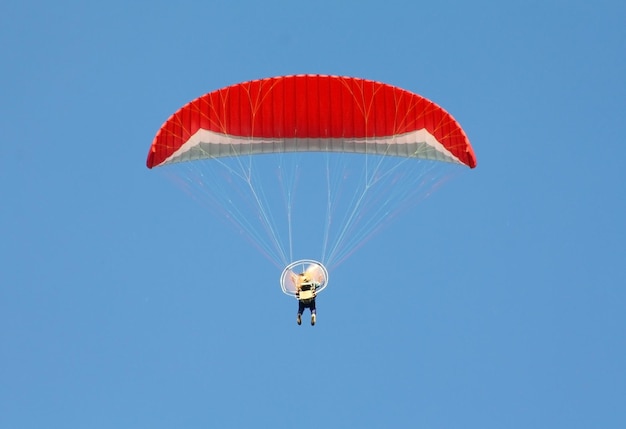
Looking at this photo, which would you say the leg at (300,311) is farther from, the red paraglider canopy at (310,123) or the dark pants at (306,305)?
the red paraglider canopy at (310,123)

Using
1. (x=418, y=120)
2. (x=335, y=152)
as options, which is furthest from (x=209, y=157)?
(x=418, y=120)

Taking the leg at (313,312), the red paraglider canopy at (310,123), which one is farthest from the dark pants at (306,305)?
the red paraglider canopy at (310,123)

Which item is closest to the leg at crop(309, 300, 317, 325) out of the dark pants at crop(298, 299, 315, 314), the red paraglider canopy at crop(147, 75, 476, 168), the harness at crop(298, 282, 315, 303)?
the dark pants at crop(298, 299, 315, 314)

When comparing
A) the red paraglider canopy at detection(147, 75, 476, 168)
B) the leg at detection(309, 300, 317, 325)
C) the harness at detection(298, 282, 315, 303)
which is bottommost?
the leg at detection(309, 300, 317, 325)

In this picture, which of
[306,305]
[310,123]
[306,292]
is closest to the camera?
[306,292]

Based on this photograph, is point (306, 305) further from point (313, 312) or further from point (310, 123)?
point (310, 123)

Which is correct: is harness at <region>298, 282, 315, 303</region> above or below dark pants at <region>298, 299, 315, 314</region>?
above

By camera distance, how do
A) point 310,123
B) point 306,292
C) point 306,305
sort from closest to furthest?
1. point 306,292
2. point 306,305
3. point 310,123

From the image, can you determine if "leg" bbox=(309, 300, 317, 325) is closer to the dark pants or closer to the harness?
the dark pants

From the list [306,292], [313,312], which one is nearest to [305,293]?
[306,292]
